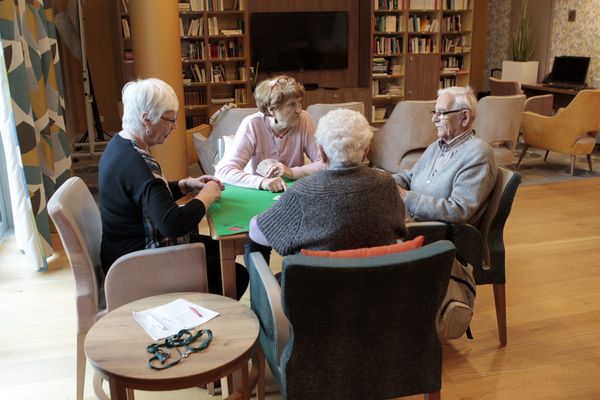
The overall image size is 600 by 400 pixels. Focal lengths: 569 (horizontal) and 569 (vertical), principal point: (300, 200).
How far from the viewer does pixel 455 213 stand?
2424 mm

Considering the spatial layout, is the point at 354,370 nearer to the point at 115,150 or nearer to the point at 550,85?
the point at 115,150

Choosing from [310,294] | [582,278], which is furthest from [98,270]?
[582,278]

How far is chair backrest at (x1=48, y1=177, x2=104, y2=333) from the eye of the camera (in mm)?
1995

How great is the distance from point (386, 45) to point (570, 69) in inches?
98.7

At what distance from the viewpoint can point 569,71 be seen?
766cm

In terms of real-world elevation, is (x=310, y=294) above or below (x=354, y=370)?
above

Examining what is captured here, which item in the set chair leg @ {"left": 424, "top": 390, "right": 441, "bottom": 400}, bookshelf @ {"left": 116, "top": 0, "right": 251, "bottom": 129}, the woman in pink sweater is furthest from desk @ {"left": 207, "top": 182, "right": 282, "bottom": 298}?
bookshelf @ {"left": 116, "top": 0, "right": 251, "bottom": 129}

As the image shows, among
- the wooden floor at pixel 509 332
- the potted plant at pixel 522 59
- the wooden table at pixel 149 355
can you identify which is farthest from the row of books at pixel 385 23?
the wooden table at pixel 149 355

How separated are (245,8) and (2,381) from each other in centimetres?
597

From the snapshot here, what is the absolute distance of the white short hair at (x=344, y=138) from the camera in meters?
1.81

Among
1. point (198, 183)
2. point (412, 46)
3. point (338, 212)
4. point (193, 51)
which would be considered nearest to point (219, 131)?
point (198, 183)

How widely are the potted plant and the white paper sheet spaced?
755 cm

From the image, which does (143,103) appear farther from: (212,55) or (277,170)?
(212,55)

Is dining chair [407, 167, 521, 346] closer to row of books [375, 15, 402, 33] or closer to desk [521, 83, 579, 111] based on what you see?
desk [521, 83, 579, 111]
